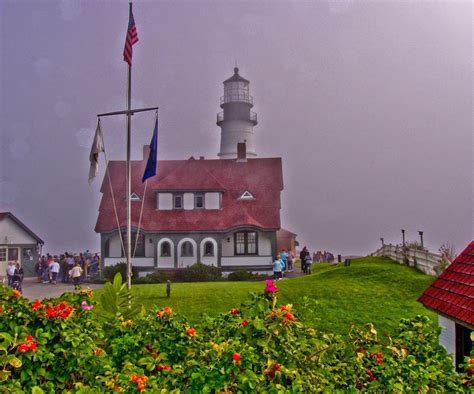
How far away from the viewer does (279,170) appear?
97.1ft

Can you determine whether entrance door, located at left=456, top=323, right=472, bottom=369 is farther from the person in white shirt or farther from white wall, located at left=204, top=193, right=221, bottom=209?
white wall, located at left=204, top=193, right=221, bottom=209

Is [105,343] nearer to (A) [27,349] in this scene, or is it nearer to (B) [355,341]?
(A) [27,349]

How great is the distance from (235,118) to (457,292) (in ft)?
93.5

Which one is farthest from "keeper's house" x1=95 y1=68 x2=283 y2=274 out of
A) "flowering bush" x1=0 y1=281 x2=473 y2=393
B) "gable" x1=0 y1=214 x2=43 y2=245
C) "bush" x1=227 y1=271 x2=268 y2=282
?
"flowering bush" x1=0 y1=281 x2=473 y2=393

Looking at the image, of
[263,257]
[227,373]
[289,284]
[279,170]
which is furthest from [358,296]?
[227,373]

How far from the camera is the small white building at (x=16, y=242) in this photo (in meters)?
29.2

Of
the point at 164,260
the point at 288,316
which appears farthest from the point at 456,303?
the point at 164,260

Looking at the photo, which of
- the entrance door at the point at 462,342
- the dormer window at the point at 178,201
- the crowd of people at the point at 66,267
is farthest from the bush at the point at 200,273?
the entrance door at the point at 462,342

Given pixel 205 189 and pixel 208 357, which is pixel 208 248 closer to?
pixel 205 189

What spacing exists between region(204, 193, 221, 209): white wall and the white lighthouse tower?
8.03m

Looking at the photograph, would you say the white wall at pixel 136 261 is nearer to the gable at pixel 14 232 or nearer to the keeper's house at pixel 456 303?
the gable at pixel 14 232

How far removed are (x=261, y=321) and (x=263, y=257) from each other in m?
21.7

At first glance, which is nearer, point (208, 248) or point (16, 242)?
point (208, 248)

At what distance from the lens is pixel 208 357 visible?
5301mm
